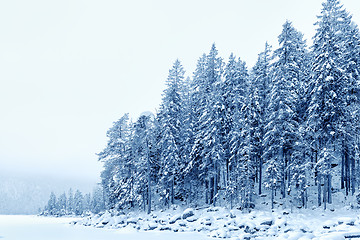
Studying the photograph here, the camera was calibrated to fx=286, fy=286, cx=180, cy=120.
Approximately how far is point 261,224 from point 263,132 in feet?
38.7

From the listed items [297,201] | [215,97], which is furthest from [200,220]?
[215,97]

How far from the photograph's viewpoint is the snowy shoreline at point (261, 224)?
2019 cm

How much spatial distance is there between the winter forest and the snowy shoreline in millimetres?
1666

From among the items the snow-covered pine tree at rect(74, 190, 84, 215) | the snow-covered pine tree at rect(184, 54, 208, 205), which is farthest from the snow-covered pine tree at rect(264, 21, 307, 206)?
the snow-covered pine tree at rect(74, 190, 84, 215)

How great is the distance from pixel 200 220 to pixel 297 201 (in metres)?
10.0

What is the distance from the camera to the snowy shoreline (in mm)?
20191

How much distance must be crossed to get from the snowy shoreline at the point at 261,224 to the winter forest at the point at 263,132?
5.47 feet

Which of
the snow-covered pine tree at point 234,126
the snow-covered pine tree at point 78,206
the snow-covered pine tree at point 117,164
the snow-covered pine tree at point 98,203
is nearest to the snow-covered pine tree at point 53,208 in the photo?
the snow-covered pine tree at point 78,206

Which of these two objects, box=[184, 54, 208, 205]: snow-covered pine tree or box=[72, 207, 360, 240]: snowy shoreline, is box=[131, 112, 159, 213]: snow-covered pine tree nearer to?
box=[184, 54, 208, 205]: snow-covered pine tree

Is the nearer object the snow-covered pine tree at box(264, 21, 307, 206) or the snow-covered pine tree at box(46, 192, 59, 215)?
the snow-covered pine tree at box(264, 21, 307, 206)

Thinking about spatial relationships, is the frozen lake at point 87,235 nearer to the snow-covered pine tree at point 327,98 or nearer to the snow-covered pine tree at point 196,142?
the snow-covered pine tree at point 196,142

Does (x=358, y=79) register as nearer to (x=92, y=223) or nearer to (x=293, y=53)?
(x=293, y=53)

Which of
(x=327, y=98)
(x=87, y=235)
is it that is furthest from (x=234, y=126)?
(x=87, y=235)

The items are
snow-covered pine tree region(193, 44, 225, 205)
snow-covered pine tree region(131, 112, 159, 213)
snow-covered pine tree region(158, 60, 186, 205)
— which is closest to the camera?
snow-covered pine tree region(193, 44, 225, 205)
